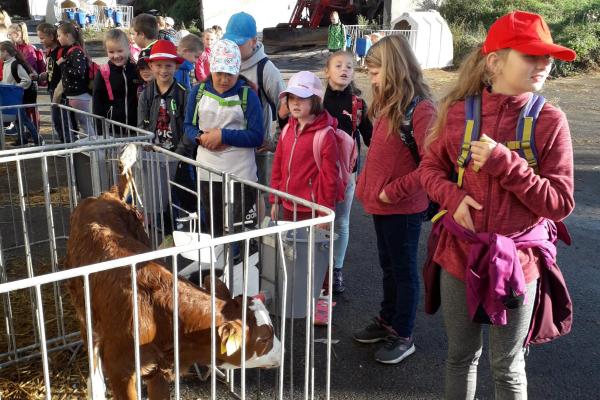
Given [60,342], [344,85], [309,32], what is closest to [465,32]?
[309,32]

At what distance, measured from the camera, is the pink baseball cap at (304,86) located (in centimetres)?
362

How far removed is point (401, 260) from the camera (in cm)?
337

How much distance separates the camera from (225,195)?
2.80m

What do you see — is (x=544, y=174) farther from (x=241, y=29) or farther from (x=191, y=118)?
(x=241, y=29)

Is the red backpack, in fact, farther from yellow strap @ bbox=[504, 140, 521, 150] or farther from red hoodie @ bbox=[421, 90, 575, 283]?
yellow strap @ bbox=[504, 140, 521, 150]

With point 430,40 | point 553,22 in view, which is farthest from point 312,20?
point 553,22

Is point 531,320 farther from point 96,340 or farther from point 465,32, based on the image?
point 465,32

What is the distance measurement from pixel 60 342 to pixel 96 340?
1.33 m

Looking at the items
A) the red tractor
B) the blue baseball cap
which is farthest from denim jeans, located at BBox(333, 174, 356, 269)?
the red tractor

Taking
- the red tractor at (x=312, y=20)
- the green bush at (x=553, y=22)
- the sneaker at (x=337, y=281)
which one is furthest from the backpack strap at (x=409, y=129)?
the red tractor at (x=312, y=20)

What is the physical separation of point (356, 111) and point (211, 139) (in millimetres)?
1138

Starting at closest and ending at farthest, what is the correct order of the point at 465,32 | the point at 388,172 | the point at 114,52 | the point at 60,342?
the point at 388,172, the point at 60,342, the point at 114,52, the point at 465,32

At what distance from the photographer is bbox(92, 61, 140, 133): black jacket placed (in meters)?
5.86

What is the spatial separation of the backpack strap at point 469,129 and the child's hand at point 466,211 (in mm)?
119
